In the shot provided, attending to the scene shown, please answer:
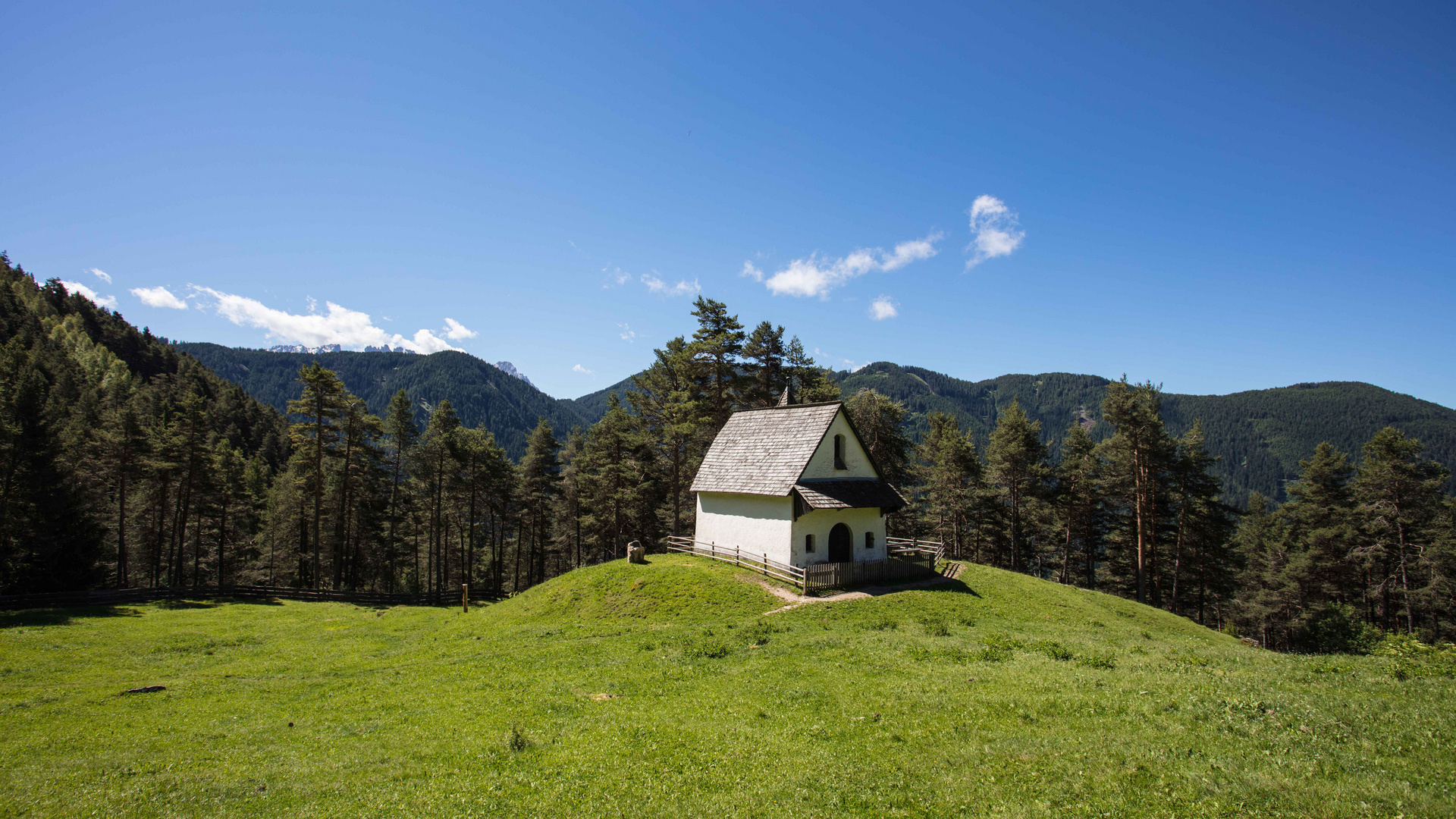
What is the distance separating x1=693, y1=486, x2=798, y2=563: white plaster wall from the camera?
27906 millimetres

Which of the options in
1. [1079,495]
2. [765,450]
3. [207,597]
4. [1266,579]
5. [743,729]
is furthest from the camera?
[1266,579]

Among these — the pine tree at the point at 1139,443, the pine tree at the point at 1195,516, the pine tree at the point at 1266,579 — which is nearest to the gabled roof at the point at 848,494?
the pine tree at the point at 1139,443

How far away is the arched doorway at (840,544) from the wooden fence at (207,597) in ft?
95.9

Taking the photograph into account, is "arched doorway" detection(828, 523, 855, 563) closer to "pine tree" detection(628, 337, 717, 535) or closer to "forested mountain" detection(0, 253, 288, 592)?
"pine tree" detection(628, 337, 717, 535)

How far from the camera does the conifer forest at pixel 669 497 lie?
34875 millimetres

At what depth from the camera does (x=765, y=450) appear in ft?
102

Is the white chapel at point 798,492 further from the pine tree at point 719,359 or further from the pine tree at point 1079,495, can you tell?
the pine tree at point 1079,495

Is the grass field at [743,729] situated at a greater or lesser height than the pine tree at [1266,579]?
greater

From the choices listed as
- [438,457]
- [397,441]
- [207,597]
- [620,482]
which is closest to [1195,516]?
[620,482]

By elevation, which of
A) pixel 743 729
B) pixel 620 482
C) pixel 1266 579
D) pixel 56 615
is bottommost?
pixel 1266 579

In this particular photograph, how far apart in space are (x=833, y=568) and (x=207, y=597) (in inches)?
1547

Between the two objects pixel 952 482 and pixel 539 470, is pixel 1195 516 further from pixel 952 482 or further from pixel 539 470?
pixel 539 470

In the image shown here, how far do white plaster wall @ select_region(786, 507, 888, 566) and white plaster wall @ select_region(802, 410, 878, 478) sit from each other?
1.90ft

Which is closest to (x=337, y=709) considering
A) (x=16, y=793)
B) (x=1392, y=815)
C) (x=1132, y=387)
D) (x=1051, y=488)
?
(x=16, y=793)
